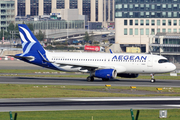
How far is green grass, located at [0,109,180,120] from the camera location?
1028 inches

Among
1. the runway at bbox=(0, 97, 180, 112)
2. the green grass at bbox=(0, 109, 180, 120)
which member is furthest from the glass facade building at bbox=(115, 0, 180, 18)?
the green grass at bbox=(0, 109, 180, 120)

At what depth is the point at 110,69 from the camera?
54.8 metres

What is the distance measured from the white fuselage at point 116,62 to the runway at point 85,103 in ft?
58.8

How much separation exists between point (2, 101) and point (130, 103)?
39.7ft

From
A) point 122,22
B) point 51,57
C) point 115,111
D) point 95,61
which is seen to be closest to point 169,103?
point 115,111

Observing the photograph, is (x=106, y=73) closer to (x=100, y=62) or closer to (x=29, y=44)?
(x=100, y=62)

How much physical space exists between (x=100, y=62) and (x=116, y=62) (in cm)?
263

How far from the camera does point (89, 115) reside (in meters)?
27.3

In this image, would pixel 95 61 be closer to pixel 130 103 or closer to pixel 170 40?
pixel 130 103

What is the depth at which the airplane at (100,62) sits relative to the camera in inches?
2167

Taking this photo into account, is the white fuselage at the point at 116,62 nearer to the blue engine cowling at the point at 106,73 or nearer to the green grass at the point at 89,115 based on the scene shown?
the blue engine cowling at the point at 106,73

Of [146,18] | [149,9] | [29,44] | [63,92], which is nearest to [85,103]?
[63,92]

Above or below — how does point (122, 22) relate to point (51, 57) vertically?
above

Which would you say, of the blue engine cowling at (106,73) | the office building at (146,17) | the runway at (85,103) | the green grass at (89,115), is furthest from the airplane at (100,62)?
the office building at (146,17)
